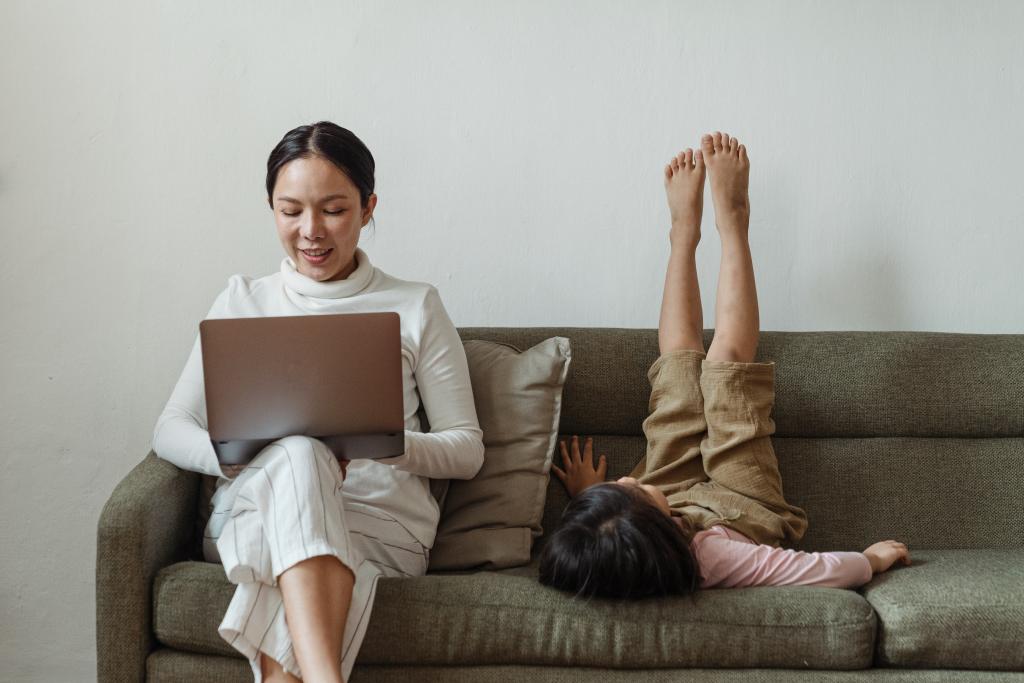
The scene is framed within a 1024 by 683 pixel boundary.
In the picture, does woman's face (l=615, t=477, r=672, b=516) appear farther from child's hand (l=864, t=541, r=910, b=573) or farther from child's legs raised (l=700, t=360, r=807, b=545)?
child's hand (l=864, t=541, r=910, b=573)

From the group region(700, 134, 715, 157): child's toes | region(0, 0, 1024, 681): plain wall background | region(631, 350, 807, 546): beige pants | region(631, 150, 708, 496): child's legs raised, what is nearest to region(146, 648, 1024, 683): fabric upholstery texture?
region(631, 350, 807, 546): beige pants

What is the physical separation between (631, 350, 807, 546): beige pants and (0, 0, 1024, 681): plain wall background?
0.43 m

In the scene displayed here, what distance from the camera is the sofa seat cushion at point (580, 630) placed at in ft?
5.47

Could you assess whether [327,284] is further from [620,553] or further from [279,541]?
[620,553]

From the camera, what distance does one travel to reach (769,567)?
5.95 ft

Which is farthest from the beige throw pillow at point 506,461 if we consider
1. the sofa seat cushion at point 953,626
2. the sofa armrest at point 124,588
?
the sofa seat cushion at point 953,626

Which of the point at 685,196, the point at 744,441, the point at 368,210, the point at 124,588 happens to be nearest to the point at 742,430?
the point at 744,441

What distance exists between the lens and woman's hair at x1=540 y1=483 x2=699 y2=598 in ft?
5.43

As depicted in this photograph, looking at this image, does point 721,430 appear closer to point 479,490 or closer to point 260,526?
point 479,490

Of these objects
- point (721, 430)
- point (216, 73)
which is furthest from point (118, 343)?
point (721, 430)

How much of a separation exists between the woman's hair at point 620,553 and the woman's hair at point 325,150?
2.56ft

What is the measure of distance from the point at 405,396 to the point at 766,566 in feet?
2.42

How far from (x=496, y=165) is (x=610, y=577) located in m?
1.20

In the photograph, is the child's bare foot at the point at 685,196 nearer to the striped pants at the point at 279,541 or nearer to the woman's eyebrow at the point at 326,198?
the woman's eyebrow at the point at 326,198
